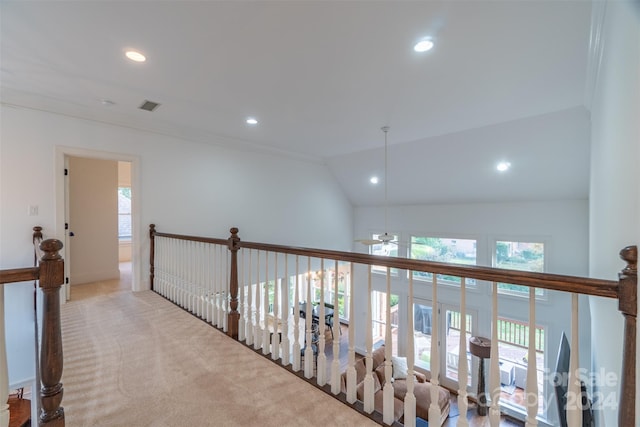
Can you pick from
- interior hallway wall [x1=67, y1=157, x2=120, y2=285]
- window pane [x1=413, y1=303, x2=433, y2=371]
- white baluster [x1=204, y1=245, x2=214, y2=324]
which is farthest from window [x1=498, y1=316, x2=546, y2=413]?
interior hallway wall [x1=67, y1=157, x2=120, y2=285]

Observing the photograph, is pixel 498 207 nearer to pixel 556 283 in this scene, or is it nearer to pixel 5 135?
pixel 556 283

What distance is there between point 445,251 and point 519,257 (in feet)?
4.81

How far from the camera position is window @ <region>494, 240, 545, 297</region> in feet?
18.3

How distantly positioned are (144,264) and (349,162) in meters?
4.53

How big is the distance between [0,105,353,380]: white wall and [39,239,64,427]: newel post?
2.71m

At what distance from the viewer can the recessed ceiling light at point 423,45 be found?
2238 millimetres

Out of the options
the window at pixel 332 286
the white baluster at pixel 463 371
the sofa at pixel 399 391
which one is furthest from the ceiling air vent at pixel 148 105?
the window at pixel 332 286

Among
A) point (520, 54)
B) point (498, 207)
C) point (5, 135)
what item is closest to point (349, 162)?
point (498, 207)

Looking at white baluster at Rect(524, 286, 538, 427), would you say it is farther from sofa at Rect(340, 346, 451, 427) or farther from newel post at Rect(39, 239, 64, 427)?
sofa at Rect(340, 346, 451, 427)

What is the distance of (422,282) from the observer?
6.75 meters

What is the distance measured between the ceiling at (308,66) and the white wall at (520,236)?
0.84m

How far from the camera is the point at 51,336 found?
1188mm

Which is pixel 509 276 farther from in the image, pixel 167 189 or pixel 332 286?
pixel 332 286

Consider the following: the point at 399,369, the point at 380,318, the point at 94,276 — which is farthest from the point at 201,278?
the point at 380,318
